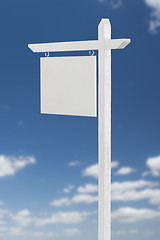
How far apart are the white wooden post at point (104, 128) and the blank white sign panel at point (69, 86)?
5 cm

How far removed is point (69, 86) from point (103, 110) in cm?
33

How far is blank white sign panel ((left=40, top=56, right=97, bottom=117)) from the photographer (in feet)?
9.10

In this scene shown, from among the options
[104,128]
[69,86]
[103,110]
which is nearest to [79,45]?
[69,86]

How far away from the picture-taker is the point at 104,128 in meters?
2.76

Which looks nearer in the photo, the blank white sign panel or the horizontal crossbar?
the horizontal crossbar

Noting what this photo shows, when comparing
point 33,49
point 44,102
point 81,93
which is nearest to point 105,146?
point 81,93

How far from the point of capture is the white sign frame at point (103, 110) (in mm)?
2730

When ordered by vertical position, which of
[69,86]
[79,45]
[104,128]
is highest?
[79,45]

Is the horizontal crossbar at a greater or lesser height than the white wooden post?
greater

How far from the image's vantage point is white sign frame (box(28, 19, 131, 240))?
2730mm

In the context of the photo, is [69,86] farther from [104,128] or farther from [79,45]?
[104,128]

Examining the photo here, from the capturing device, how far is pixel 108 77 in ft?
9.04

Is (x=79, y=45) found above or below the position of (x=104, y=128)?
above

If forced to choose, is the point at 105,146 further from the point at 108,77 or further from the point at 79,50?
the point at 79,50
